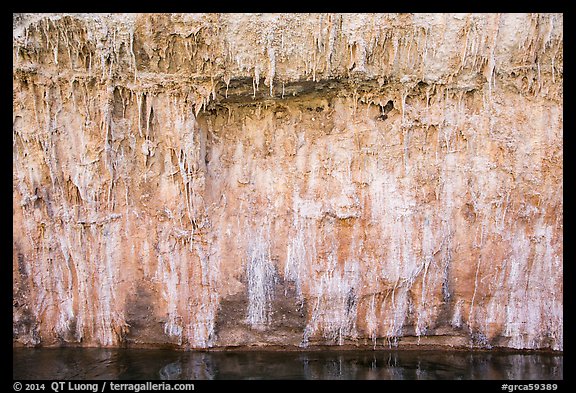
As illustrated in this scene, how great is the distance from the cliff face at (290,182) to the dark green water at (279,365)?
21 cm

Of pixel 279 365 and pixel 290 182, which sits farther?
pixel 290 182

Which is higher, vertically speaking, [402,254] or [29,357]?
[402,254]

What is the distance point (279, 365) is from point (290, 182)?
2.44 metres

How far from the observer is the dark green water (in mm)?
6328

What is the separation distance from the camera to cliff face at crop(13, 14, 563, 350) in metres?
6.45

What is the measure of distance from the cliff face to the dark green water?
0.69 feet

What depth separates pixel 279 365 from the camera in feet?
22.0

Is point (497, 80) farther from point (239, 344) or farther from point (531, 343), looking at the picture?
point (239, 344)

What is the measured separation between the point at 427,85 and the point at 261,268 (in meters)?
3.29

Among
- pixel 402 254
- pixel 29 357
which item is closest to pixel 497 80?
pixel 402 254

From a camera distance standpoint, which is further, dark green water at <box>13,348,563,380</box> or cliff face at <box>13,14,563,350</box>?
cliff face at <box>13,14,563,350</box>

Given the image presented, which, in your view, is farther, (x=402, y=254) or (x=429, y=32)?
(x=402, y=254)

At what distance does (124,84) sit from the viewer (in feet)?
21.8

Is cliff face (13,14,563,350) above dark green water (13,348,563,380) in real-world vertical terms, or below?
above
